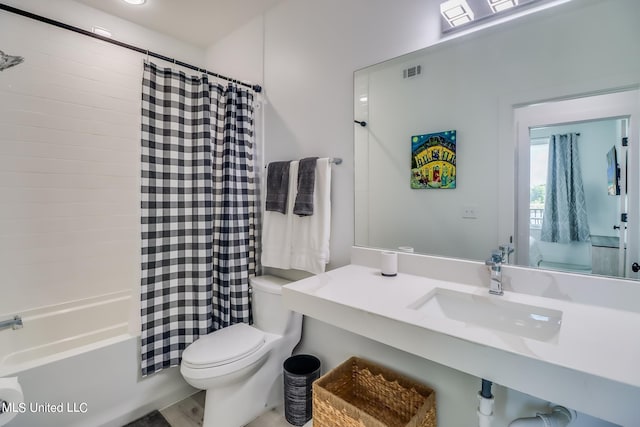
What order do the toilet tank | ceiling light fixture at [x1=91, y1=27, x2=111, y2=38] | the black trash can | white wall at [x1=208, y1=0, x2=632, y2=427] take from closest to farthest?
white wall at [x1=208, y1=0, x2=632, y2=427] → the black trash can → the toilet tank → ceiling light fixture at [x1=91, y1=27, x2=111, y2=38]

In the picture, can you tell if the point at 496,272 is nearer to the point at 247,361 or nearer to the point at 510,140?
the point at 510,140

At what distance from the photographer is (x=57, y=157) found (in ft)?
6.51

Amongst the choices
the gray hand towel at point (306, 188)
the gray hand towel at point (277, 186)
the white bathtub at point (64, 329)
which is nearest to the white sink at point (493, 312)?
the gray hand towel at point (306, 188)

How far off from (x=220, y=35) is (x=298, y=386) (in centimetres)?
264

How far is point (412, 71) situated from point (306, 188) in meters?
0.81

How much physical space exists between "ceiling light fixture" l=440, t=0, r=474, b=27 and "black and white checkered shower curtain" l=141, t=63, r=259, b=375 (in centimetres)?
122

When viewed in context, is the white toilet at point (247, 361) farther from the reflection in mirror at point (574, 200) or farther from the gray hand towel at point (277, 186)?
the reflection in mirror at point (574, 200)

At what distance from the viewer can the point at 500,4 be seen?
1.19m

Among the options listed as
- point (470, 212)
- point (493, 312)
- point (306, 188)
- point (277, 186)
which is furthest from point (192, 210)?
point (493, 312)

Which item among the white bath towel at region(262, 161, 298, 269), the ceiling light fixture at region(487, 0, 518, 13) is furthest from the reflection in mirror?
the white bath towel at region(262, 161, 298, 269)

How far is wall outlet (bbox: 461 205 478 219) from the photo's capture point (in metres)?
1.30

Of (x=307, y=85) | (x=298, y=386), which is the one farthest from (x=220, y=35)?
(x=298, y=386)

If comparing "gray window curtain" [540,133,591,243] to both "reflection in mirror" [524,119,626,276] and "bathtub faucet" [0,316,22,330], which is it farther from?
"bathtub faucet" [0,316,22,330]

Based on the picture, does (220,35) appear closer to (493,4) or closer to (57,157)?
(57,157)
